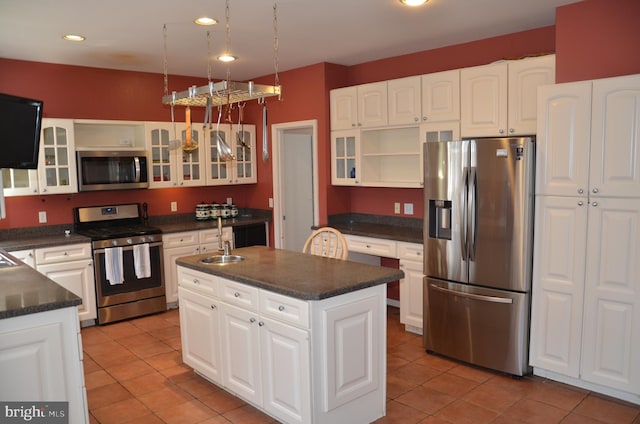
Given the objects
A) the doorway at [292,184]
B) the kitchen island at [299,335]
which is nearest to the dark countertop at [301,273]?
the kitchen island at [299,335]

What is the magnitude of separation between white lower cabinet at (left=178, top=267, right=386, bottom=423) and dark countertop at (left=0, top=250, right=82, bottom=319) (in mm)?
975

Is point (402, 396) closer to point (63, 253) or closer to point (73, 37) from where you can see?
point (63, 253)

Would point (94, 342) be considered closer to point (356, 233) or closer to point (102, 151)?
point (102, 151)

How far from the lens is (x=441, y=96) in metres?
4.40

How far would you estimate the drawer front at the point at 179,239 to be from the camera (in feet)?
17.6

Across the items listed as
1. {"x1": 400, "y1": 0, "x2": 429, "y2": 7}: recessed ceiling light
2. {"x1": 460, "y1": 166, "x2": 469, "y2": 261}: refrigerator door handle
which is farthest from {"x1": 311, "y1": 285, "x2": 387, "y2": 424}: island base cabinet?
{"x1": 400, "y1": 0, "x2": 429, "y2": 7}: recessed ceiling light

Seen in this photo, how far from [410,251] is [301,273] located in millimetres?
1676

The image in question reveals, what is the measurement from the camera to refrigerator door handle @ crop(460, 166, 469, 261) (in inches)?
148

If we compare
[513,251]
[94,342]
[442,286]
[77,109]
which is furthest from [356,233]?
[77,109]

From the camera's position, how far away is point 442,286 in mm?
3984

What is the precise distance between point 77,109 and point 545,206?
4645 millimetres

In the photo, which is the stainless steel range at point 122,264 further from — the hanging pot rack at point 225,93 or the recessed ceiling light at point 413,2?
the recessed ceiling light at point 413,2

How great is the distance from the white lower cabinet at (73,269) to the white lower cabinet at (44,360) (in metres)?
2.34

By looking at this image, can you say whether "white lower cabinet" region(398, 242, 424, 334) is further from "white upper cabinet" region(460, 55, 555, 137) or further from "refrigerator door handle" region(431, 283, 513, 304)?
"white upper cabinet" region(460, 55, 555, 137)
